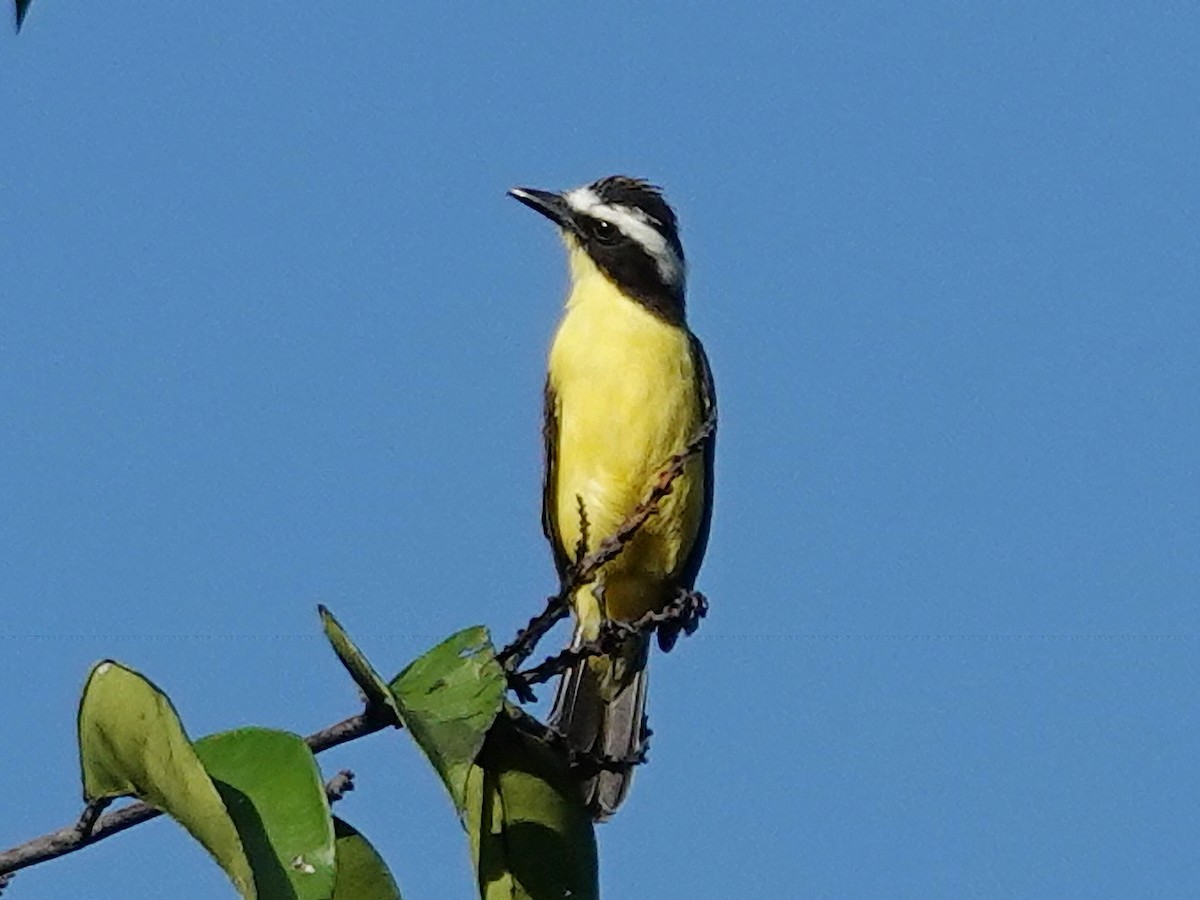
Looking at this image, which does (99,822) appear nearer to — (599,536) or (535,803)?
(535,803)

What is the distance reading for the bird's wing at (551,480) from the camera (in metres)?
6.69

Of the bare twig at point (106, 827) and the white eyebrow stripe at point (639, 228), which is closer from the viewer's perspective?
the bare twig at point (106, 827)

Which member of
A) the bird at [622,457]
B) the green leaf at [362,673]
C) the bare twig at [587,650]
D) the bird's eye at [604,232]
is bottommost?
the green leaf at [362,673]

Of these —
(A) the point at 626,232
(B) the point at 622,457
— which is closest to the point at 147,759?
(B) the point at 622,457

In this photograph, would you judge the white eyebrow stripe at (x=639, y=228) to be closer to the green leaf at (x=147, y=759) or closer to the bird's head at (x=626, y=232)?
the bird's head at (x=626, y=232)

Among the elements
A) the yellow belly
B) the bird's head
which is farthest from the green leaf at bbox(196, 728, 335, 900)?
the bird's head

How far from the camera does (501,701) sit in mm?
2678

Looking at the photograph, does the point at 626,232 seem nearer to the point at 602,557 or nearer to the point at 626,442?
the point at 626,442

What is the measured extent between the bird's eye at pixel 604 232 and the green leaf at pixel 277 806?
16.5ft

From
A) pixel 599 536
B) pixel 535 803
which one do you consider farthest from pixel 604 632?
pixel 599 536

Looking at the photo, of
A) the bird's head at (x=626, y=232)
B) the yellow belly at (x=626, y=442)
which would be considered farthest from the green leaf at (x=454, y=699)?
the bird's head at (x=626, y=232)

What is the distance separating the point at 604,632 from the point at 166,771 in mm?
1356

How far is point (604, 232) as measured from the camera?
7.18m

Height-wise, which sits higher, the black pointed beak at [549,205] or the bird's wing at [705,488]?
the black pointed beak at [549,205]
